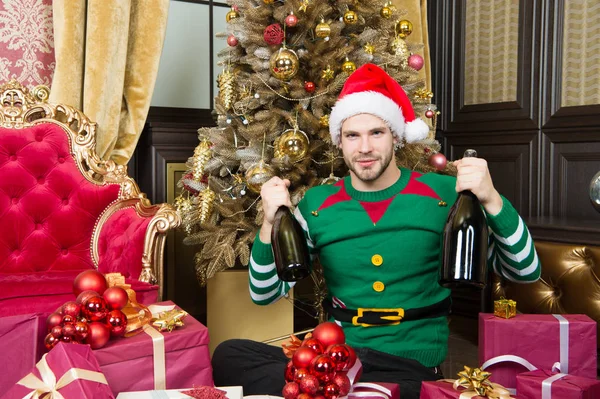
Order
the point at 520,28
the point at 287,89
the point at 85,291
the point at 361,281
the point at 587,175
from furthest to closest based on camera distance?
the point at 520,28
the point at 587,175
the point at 287,89
the point at 361,281
the point at 85,291

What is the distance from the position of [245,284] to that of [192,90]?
4.62 feet

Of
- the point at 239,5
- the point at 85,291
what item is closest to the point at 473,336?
the point at 239,5

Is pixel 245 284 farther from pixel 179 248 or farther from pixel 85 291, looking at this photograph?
pixel 85 291

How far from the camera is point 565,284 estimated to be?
2.86 m

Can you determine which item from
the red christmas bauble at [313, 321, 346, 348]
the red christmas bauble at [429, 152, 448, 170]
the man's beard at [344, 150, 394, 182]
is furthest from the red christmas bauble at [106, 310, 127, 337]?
the red christmas bauble at [429, 152, 448, 170]

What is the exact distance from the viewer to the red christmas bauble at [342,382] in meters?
1.30

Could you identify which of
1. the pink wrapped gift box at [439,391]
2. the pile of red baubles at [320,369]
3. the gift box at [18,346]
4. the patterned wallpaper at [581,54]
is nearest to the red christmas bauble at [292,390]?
the pile of red baubles at [320,369]

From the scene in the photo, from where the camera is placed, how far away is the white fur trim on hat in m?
1.91

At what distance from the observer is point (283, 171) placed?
8.51 feet

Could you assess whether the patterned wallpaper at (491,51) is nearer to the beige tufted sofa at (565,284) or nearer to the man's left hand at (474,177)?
the beige tufted sofa at (565,284)

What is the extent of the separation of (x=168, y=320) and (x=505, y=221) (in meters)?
0.94

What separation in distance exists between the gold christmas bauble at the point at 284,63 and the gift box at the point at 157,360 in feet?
3.92

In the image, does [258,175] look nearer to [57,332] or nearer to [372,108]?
[372,108]

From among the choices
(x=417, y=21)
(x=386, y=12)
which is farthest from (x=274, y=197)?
(x=417, y=21)
